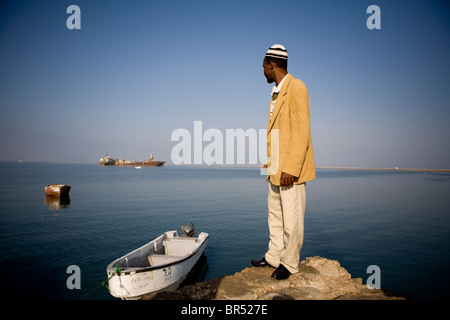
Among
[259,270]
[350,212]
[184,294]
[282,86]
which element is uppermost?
[282,86]

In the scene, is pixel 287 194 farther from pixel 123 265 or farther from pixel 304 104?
pixel 123 265

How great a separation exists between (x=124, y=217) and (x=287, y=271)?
15196 millimetres

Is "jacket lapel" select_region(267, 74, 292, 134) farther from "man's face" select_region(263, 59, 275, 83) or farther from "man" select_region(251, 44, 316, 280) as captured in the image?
"man's face" select_region(263, 59, 275, 83)

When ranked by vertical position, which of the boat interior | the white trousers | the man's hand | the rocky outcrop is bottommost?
the boat interior

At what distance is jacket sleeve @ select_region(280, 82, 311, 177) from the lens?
Answer: 346 centimetres

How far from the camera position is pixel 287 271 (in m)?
3.86

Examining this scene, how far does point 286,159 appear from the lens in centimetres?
355

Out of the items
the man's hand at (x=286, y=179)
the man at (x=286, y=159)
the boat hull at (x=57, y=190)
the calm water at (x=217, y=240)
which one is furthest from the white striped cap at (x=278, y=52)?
the boat hull at (x=57, y=190)

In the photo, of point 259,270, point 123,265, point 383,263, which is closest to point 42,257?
point 123,265

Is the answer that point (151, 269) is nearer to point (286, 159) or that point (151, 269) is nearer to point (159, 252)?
point (159, 252)

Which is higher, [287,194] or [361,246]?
[287,194]

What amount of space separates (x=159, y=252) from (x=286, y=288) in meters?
5.01

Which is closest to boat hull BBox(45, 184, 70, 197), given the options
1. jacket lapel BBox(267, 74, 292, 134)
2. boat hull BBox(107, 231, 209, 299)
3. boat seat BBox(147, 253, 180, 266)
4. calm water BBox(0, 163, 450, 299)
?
calm water BBox(0, 163, 450, 299)

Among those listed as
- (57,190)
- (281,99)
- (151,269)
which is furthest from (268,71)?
(57,190)
